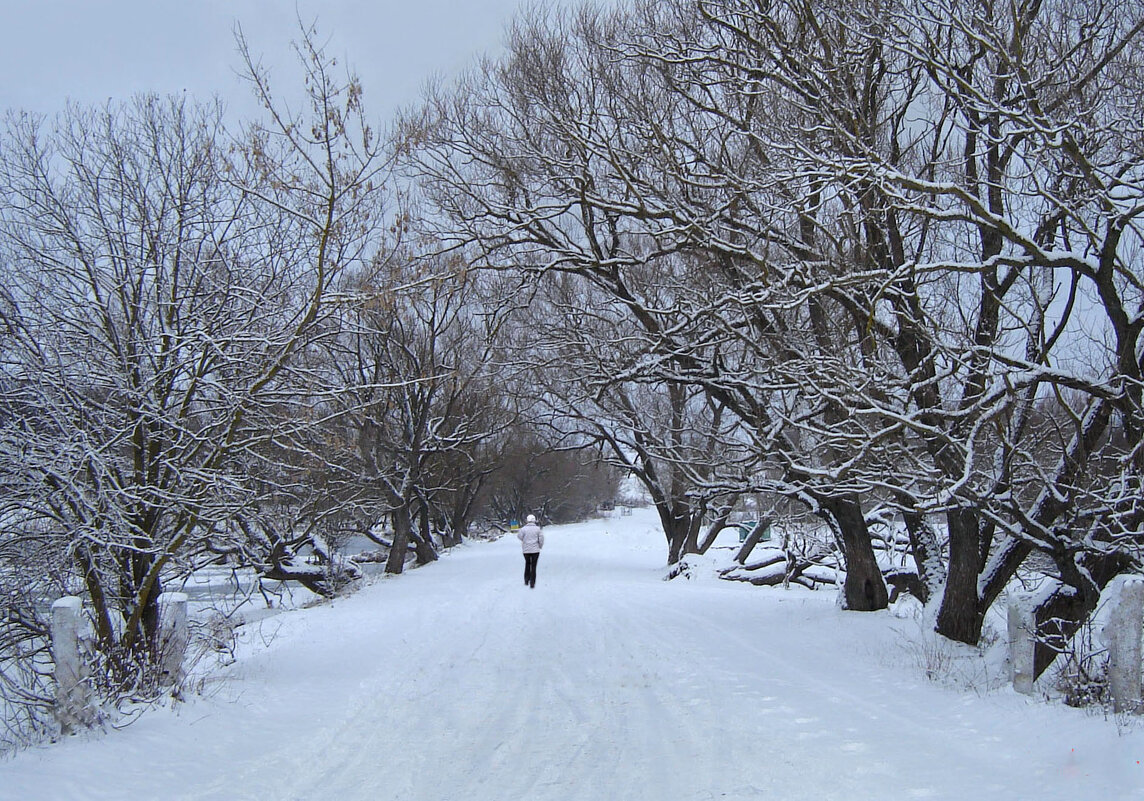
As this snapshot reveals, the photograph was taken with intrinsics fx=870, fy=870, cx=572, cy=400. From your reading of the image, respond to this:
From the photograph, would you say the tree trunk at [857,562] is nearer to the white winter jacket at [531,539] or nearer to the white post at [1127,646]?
the white post at [1127,646]

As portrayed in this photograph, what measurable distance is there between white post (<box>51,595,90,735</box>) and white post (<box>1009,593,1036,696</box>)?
6834 millimetres

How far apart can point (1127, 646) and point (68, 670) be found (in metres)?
7.11

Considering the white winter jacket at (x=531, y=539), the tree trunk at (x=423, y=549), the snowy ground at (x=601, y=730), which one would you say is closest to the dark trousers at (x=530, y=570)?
the white winter jacket at (x=531, y=539)

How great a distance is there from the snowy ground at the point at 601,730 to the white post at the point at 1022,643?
18 cm

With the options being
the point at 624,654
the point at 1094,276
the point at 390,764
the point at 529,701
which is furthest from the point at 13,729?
the point at 1094,276

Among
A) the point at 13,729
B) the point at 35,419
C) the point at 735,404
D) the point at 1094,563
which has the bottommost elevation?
the point at 13,729

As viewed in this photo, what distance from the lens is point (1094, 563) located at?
791cm

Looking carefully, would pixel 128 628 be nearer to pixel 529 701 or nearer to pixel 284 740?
pixel 284 740

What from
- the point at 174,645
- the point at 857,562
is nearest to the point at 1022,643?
the point at 857,562

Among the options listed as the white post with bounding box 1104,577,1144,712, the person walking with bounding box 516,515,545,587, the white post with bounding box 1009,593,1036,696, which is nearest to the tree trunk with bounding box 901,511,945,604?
the white post with bounding box 1009,593,1036,696

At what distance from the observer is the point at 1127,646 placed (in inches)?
223

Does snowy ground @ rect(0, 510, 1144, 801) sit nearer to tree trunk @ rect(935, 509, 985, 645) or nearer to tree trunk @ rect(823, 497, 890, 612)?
tree trunk @ rect(935, 509, 985, 645)

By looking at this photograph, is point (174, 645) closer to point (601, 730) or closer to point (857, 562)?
point (601, 730)

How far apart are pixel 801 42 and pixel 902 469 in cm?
481
